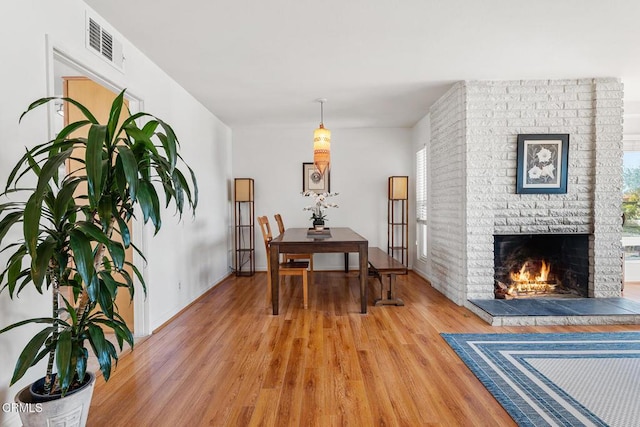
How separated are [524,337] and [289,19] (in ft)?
10.6

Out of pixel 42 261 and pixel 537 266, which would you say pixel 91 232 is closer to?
pixel 42 261

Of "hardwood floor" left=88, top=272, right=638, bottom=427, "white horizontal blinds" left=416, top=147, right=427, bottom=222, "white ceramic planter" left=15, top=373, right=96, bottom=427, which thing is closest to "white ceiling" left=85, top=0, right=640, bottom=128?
"white horizontal blinds" left=416, top=147, right=427, bottom=222

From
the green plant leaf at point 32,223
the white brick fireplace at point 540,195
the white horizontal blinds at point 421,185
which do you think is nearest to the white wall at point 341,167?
the white horizontal blinds at point 421,185

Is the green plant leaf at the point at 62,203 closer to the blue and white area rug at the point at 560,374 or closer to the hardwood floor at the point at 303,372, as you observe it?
the hardwood floor at the point at 303,372

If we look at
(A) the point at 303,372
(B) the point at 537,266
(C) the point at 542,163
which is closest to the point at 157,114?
(A) the point at 303,372

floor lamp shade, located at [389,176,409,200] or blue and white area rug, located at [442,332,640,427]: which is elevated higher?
floor lamp shade, located at [389,176,409,200]

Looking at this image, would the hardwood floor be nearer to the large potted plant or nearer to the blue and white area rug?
the blue and white area rug

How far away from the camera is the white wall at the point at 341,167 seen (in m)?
5.61

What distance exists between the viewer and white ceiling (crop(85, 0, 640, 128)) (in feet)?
7.38

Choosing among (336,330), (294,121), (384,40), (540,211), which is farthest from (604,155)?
(294,121)

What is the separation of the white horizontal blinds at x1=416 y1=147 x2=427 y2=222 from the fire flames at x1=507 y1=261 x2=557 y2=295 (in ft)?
5.31

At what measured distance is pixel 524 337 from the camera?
2.73 m

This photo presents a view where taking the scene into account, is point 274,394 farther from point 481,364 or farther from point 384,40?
point 384,40

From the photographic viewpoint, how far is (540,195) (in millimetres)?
3584
